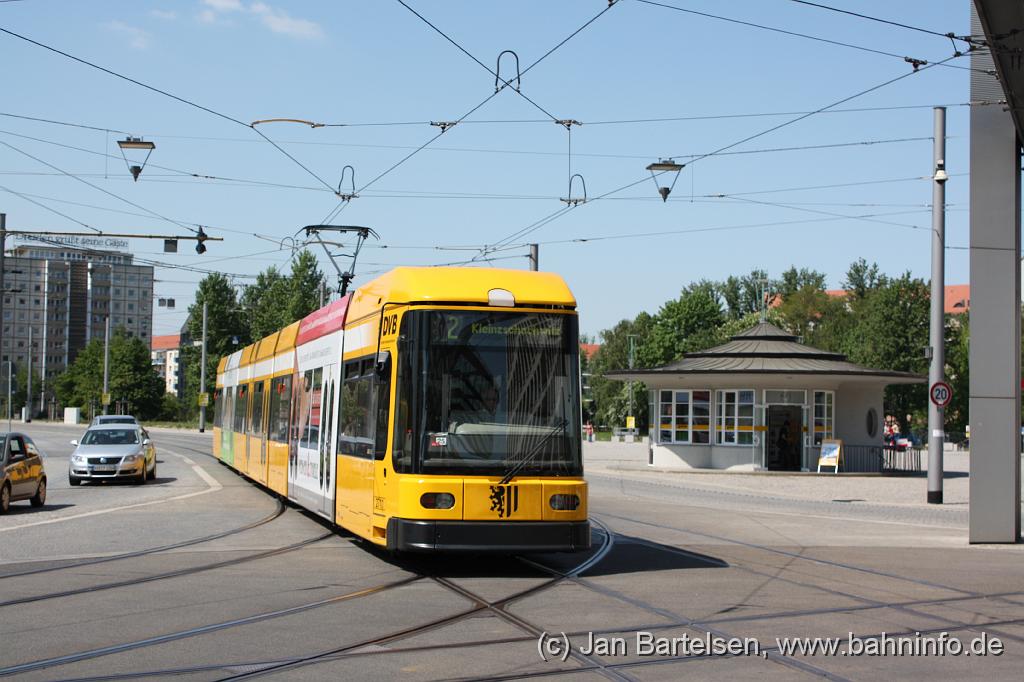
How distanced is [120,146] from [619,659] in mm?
22252

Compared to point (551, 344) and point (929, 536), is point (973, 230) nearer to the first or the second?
point (929, 536)

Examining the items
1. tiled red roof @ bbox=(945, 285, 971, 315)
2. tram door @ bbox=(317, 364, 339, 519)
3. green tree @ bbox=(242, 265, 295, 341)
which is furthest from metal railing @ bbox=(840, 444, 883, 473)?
tiled red roof @ bbox=(945, 285, 971, 315)

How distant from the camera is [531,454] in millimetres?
12688

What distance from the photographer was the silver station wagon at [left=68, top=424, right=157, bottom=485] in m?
29.0

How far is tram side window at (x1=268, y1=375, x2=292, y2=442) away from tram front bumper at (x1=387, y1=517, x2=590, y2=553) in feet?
30.3

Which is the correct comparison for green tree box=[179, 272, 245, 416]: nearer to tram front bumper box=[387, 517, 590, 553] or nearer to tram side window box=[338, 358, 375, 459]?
tram side window box=[338, 358, 375, 459]

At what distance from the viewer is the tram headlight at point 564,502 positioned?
1267 cm

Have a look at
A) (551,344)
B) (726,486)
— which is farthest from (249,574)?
(726,486)

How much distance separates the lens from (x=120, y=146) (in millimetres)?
27219

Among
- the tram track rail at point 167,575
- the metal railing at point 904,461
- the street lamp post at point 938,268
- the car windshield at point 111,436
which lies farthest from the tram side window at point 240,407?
the metal railing at point 904,461

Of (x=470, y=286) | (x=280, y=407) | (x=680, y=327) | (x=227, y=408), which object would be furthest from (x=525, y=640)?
(x=680, y=327)

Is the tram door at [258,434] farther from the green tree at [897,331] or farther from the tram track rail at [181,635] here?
the green tree at [897,331]

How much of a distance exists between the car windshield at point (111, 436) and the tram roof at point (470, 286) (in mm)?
18741

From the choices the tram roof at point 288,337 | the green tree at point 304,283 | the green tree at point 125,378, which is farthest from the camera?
the green tree at point 304,283
